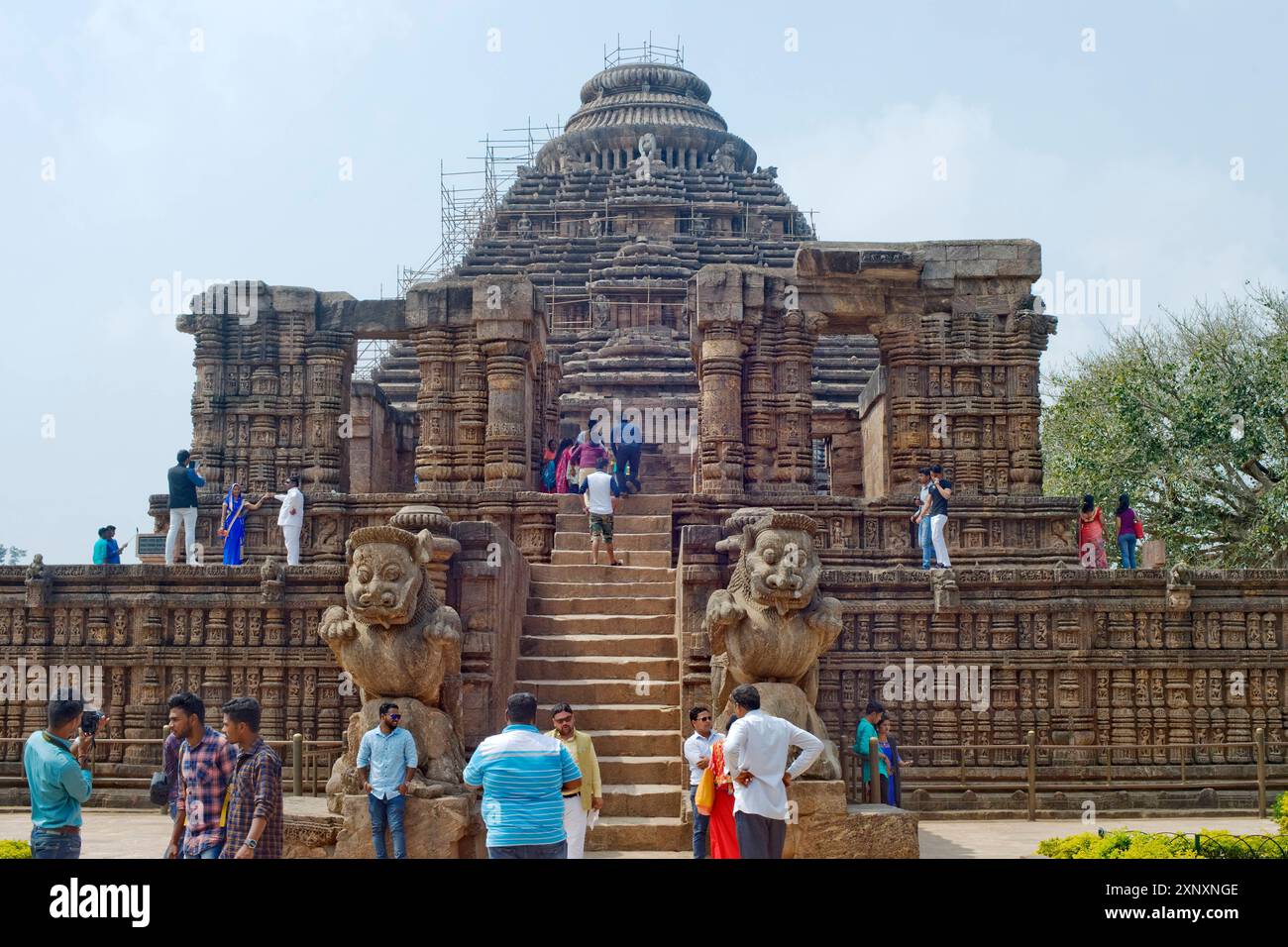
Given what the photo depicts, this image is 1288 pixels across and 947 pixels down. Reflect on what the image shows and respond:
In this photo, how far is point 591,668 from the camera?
11898mm

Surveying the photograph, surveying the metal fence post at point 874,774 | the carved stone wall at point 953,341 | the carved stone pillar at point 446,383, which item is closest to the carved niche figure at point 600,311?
the carved stone pillar at point 446,383

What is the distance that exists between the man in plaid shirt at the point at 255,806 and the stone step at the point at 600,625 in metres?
5.68

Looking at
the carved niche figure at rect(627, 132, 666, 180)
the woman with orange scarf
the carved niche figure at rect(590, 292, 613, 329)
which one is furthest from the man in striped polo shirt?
the carved niche figure at rect(627, 132, 666, 180)

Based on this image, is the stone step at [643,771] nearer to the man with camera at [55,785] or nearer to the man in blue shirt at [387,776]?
the man in blue shirt at [387,776]

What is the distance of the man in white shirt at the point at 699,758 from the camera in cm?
858

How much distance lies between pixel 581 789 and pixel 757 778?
3.05 feet

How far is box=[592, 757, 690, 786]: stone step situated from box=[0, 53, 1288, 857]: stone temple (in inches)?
0.9

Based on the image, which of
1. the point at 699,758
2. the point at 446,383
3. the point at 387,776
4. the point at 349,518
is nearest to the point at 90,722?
the point at 387,776

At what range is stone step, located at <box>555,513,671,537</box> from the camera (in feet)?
51.7

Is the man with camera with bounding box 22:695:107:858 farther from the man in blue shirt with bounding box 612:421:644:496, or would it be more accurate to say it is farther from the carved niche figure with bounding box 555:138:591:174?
the carved niche figure with bounding box 555:138:591:174

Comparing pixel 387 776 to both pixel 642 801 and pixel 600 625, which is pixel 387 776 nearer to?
pixel 642 801
